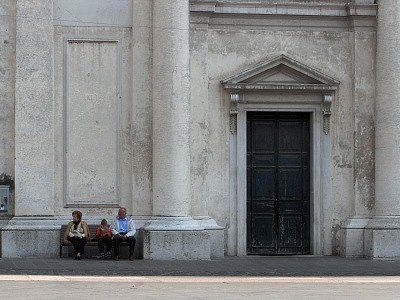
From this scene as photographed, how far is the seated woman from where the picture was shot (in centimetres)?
2619

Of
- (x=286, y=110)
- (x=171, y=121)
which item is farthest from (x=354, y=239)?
(x=171, y=121)

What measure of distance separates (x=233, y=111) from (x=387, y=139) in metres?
3.59

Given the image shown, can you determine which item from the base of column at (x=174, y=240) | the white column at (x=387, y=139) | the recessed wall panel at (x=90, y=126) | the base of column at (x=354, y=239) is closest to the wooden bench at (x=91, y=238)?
the recessed wall panel at (x=90, y=126)

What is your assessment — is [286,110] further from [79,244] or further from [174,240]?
[79,244]

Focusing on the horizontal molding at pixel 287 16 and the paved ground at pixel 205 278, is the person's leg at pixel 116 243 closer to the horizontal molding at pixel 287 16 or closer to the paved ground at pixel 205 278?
the paved ground at pixel 205 278

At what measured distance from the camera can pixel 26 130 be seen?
26.8 metres

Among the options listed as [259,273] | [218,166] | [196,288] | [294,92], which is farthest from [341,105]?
[196,288]

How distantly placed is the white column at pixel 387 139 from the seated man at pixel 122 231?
5548 millimetres

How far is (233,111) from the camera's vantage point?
28.2 metres

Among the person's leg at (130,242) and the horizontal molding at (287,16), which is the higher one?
the horizontal molding at (287,16)

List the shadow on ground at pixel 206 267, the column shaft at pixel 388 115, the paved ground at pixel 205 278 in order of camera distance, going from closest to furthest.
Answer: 1. the paved ground at pixel 205 278
2. the shadow on ground at pixel 206 267
3. the column shaft at pixel 388 115

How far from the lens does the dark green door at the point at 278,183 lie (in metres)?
28.7

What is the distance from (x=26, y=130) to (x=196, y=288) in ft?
26.0

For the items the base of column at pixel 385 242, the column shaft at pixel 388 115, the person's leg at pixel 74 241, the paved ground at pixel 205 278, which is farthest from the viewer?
the column shaft at pixel 388 115
